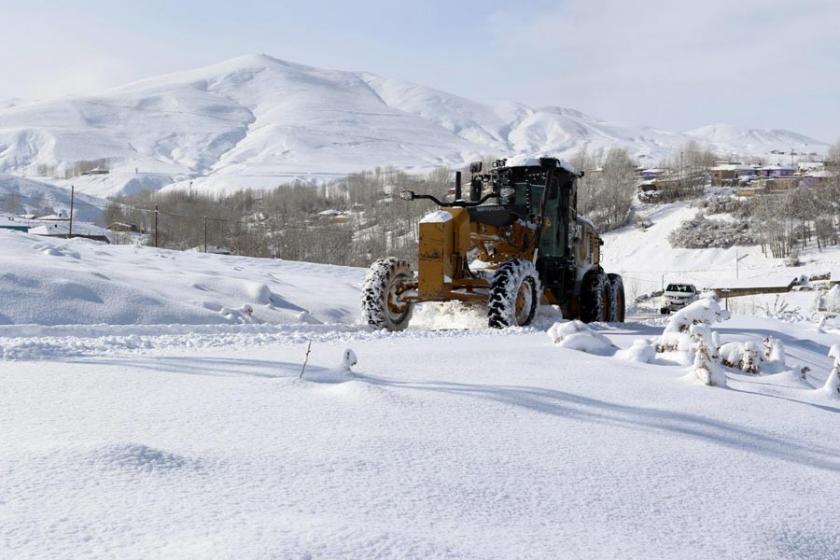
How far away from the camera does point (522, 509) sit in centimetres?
267

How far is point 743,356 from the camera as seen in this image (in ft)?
20.4

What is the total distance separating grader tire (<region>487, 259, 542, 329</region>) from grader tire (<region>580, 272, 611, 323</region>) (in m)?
2.03

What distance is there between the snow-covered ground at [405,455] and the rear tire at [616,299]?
20.5 feet

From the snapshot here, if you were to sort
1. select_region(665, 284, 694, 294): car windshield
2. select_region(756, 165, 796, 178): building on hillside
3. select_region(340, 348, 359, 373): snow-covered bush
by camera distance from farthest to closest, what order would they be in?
select_region(756, 165, 796, 178): building on hillside
select_region(665, 284, 694, 294): car windshield
select_region(340, 348, 359, 373): snow-covered bush

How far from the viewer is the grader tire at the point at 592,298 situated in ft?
39.1

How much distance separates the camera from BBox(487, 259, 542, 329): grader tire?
9398 mm

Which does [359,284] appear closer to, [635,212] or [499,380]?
[499,380]

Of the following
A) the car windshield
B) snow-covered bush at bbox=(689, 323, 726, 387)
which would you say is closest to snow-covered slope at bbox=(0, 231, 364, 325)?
snow-covered bush at bbox=(689, 323, 726, 387)

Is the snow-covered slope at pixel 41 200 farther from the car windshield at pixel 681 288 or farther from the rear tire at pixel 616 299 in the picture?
the rear tire at pixel 616 299

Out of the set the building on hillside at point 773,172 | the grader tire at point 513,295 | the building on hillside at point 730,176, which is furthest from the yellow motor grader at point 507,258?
the building on hillside at point 773,172

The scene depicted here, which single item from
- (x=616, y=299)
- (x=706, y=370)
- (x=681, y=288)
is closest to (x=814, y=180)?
(x=681, y=288)

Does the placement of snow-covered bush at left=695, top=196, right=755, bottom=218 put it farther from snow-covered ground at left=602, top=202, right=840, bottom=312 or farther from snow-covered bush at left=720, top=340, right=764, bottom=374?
snow-covered bush at left=720, top=340, right=764, bottom=374

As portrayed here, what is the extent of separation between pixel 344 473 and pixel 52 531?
1028mm

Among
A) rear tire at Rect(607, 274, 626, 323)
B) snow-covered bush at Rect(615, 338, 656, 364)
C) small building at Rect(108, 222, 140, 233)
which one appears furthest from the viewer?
small building at Rect(108, 222, 140, 233)
